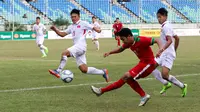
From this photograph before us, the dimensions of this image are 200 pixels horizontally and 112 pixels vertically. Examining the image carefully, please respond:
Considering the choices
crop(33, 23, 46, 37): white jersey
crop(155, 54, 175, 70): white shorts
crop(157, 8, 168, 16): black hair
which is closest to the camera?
crop(157, 8, 168, 16): black hair

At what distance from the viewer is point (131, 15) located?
204 feet

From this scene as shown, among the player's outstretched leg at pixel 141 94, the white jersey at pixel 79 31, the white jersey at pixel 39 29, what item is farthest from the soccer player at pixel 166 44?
the white jersey at pixel 39 29

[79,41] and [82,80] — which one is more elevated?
[79,41]

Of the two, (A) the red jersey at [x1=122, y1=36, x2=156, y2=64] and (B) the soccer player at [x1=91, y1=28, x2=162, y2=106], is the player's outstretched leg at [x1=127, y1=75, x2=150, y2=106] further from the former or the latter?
(A) the red jersey at [x1=122, y1=36, x2=156, y2=64]

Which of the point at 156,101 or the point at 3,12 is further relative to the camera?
the point at 3,12

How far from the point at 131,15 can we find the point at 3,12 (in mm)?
17866

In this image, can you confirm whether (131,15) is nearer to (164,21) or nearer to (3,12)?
(3,12)

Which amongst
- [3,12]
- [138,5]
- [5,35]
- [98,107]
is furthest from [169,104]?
[138,5]

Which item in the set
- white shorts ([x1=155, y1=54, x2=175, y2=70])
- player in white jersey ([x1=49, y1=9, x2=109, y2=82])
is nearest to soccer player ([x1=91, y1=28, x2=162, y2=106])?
white shorts ([x1=155, y1=54, x2=175, y2=70])

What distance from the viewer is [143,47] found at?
903 centimetres

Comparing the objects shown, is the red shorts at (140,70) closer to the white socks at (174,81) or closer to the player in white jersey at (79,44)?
the white socks at (174,81)

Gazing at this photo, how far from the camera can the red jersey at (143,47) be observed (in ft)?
29.3

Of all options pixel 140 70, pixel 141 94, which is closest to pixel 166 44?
pixel 140 70

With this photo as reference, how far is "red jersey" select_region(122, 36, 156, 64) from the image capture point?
893 centimetres
